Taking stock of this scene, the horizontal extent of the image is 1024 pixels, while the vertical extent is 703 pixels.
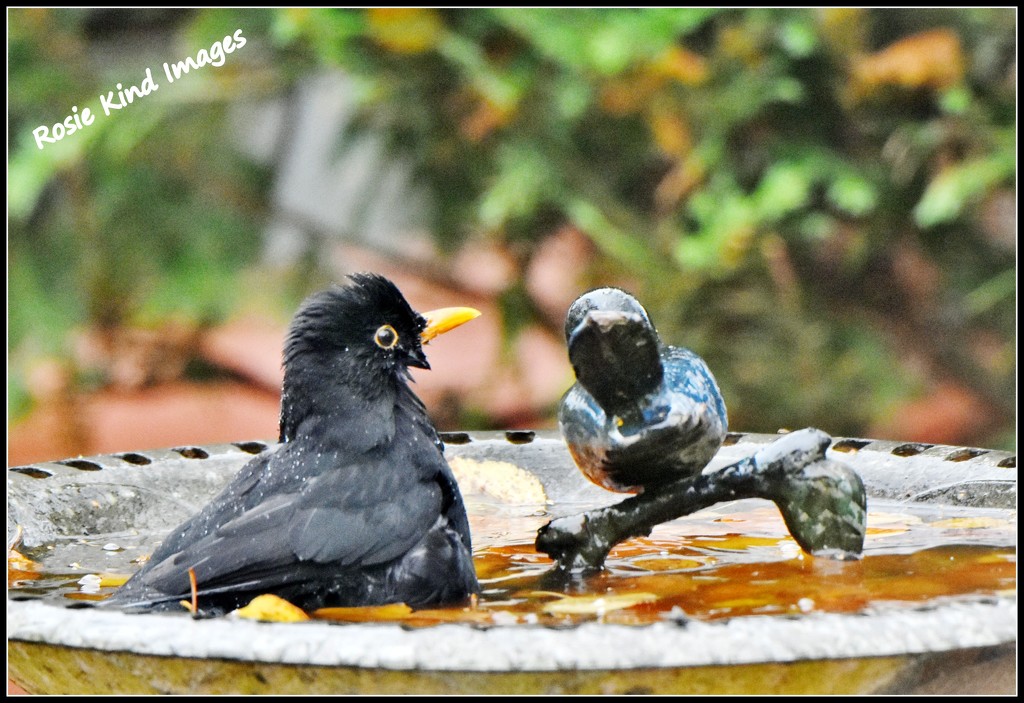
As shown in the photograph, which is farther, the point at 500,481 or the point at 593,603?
the point at 500,481

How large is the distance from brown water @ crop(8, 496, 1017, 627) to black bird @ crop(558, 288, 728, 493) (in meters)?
0.22

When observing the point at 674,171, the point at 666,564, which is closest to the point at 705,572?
the point at 666,564

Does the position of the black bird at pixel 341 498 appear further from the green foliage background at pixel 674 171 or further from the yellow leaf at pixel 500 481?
the green foliage background at pixel 674 171

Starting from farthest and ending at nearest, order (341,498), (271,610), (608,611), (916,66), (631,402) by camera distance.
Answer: (916,66) < (341,498) < (631,402) < (271,610) < (608,611)

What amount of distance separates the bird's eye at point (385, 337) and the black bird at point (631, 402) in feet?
1.80

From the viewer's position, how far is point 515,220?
260 inches

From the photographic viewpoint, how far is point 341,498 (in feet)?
8.09

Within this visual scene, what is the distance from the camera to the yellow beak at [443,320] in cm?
292

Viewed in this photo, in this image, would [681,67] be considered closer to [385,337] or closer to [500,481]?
[500,481]

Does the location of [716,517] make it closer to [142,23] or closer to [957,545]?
[957,545]

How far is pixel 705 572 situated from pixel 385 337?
89cm

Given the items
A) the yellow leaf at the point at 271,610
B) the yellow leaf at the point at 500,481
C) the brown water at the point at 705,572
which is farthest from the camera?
the yellow leaf at the point at 500,481

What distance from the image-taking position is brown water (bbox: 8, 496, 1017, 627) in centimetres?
209

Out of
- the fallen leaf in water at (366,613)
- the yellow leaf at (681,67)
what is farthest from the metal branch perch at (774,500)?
the yellow leaf at (681,67)
